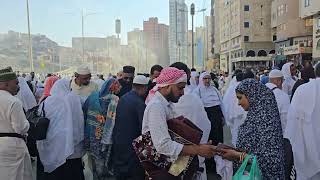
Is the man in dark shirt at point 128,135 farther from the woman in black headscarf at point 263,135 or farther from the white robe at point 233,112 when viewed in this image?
the white robe at point 233,112

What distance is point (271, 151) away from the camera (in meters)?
3.12

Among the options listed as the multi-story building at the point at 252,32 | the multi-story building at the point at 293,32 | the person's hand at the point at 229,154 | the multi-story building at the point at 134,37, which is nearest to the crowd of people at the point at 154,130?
the person's hand at the point at 229,154

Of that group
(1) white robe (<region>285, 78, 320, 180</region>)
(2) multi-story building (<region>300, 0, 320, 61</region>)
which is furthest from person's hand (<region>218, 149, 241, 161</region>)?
(2) multi-story building (<region>300, 0, 320, 61</region>)

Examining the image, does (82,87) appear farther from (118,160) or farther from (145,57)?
(145,57)

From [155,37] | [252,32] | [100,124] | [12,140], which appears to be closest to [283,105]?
[100,124]

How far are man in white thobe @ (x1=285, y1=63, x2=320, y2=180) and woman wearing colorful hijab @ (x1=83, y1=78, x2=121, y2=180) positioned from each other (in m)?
2.21

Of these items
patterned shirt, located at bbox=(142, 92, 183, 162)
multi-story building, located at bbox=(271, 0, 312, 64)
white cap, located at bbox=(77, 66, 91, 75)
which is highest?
multi-story building, located at bbox=(271, 0, 312, 64)

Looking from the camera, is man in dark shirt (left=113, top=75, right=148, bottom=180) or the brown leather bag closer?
the brown leather bag

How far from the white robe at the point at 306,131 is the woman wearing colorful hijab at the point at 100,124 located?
2.21 metres

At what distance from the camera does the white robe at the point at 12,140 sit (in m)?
4.17

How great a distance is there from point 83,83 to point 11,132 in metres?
2.26

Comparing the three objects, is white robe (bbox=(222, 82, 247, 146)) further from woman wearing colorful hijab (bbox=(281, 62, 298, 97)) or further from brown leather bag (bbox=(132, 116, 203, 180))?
brown leather bag (bbox=(132, 116, 203, 180))

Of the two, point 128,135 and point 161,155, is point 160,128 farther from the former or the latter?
point 128,135

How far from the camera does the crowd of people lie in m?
3.13
